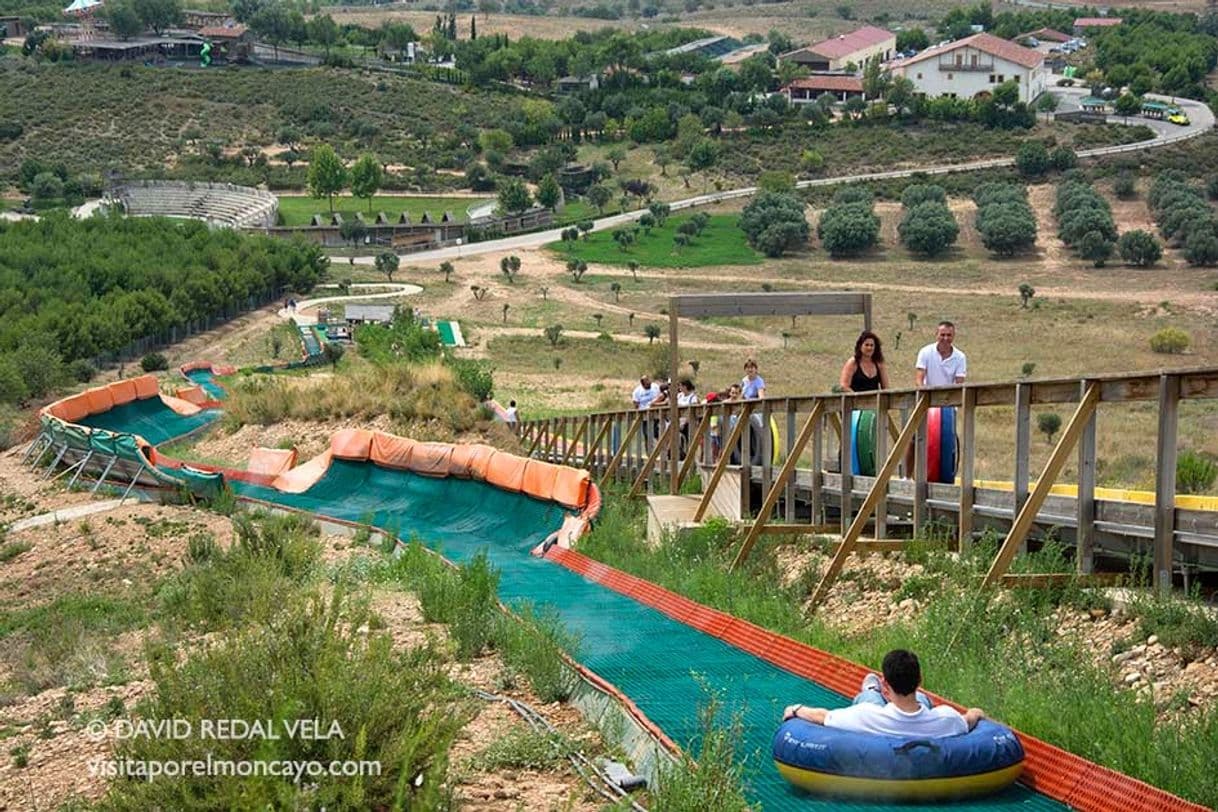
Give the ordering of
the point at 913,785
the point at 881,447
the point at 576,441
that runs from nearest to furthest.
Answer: the point at 913,785 → the point at 881,447 → the point at 576,441

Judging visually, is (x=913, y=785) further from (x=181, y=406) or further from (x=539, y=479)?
(x=181, y=406)

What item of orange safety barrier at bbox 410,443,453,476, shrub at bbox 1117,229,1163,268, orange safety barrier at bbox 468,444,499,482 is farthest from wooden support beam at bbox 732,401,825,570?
shrub at bbox 1117,229,1163,268

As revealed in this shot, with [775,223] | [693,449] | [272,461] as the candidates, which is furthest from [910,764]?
[775,223]

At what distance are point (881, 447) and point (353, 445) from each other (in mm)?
12854

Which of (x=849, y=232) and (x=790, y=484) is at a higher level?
(x=790, y=484)

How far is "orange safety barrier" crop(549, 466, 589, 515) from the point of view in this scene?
1822 centimetres

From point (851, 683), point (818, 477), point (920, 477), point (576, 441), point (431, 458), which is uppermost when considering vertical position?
point (920, 477)

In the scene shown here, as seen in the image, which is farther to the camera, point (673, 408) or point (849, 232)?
point (849, 232)

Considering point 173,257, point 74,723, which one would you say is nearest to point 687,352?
point 173,257

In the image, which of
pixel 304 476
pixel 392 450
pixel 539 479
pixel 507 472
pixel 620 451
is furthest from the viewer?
pixel 304 476

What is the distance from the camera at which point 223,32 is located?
154 m

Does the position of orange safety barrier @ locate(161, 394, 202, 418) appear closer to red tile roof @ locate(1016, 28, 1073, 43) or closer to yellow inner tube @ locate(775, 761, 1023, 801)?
yellow inner tube @ locate(775, 761, 1023, 801)

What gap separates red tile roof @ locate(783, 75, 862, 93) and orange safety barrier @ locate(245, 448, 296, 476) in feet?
383

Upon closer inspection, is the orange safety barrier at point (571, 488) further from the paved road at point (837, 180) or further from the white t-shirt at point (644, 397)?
the paved road at point (837, 180)
